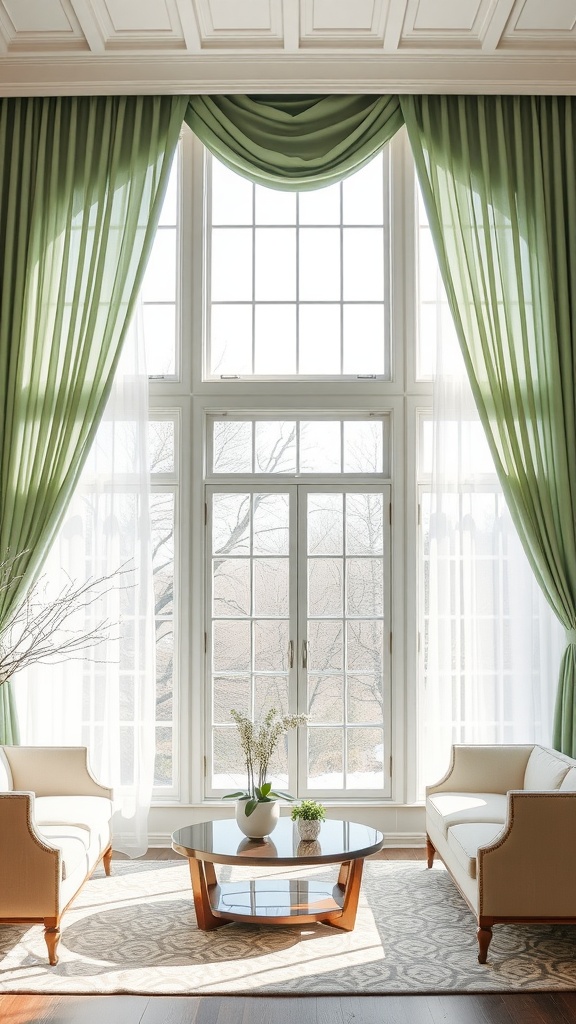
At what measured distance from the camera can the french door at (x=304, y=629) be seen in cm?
552

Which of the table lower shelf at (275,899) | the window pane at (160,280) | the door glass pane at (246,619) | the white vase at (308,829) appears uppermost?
the window pane at (160,280)

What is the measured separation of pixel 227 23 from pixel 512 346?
7.77 feet

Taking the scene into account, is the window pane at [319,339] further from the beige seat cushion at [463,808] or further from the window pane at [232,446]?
the beige seat cushion at [463,808]

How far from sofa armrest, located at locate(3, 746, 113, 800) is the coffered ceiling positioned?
377 cm

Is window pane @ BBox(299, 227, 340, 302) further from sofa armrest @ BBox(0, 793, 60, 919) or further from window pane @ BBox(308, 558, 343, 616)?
sofa armrest @ BBox(0, 793, 60, 919)

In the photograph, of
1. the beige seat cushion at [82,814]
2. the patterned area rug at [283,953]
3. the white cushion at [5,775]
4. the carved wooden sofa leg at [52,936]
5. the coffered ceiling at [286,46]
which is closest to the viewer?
the patterned area rug at [283,953]

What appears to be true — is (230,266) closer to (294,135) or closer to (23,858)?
(294,135)

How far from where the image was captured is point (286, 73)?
5.27m

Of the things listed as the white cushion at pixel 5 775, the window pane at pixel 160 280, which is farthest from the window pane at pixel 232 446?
the white cushion at pixel 5 775

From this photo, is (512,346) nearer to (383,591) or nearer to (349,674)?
(383,591)

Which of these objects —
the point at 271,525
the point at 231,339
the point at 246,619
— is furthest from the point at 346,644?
the point at 231,339

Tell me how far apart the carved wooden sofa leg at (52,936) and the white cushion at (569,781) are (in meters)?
2.20

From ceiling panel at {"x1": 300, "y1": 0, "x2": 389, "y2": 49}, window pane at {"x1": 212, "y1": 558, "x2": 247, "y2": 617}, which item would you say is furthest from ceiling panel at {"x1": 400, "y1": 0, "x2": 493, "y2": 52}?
window pane at {"x1": 212, "y1": 558, "x2": 247, "y2": 617}

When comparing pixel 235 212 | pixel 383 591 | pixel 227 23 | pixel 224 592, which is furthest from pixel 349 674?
pixel 227 23
